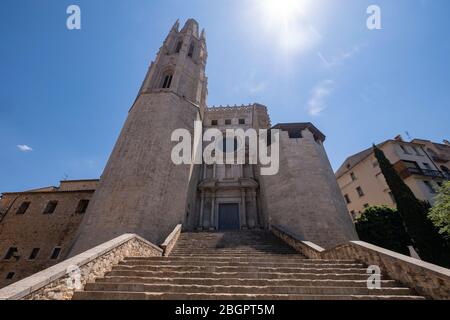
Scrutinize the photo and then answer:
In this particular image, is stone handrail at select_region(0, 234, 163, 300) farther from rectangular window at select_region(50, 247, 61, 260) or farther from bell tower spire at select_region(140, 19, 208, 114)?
bell tower spire at select_region(140, 19, 208, 114)

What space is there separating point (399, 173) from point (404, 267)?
2009cm

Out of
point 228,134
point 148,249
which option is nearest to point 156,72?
point 228,134

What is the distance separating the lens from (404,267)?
4336 millimetres

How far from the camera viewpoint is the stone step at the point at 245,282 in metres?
4.48

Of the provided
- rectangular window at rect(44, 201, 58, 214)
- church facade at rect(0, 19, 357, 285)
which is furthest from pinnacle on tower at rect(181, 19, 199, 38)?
rectangular window at rect(44, 201, 58, 214)

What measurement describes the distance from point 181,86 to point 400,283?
18962 millimetres

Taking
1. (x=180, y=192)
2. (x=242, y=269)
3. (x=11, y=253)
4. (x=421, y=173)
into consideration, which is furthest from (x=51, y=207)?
(x=421, y=173)

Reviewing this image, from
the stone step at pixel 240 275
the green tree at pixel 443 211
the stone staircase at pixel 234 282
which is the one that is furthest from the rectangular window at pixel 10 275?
the green tree at pixel 443 211

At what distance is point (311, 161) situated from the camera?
15453 mm

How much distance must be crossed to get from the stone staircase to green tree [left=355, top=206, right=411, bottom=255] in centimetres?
1074

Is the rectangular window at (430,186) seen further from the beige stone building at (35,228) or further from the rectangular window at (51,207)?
the rectangular window at (51,207)

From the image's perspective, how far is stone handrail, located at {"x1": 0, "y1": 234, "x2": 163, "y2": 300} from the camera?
9.76 feet

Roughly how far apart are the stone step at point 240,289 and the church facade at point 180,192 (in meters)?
6.75

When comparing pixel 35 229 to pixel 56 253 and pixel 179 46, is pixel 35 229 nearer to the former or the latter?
pixel 56 253
